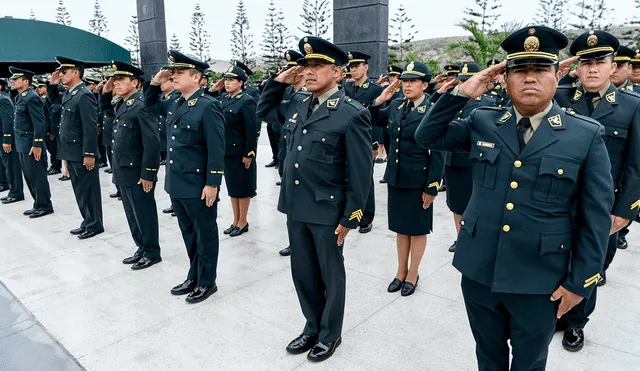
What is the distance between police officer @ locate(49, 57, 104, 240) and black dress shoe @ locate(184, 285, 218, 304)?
2306 millimetres

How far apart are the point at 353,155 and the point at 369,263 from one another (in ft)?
6.29

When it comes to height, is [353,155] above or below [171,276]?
above

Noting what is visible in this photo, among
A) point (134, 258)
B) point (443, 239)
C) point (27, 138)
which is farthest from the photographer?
point (27, 138)

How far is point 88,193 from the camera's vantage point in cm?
525

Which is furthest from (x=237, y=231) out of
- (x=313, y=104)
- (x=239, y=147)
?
(x=313, y=104)

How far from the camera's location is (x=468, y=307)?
1970 millimetres

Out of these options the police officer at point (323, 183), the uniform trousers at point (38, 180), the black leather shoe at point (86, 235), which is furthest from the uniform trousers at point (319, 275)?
the uniform trousers at point (38, 180)

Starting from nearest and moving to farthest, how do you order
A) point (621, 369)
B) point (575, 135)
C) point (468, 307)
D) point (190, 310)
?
point (575, 135) → point (468, 307) → point (621, 369) → point (190, 310)

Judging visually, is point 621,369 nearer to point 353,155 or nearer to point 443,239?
point 353,155

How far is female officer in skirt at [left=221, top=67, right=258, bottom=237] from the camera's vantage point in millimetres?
5211

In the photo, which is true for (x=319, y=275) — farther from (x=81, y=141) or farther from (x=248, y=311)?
(x=81, y=141)

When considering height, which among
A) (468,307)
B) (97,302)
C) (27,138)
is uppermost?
(27,138)

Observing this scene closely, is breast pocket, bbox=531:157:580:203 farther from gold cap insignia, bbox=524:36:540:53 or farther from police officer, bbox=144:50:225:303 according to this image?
police officer, bbox=144:50:225:303

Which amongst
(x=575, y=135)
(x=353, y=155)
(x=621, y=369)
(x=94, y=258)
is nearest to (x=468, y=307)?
(x=575, y=135)
